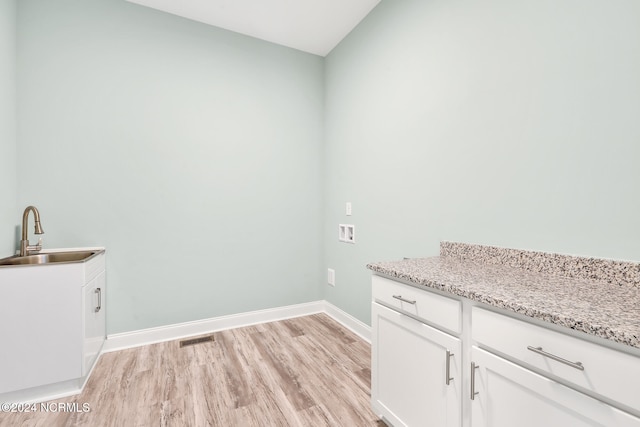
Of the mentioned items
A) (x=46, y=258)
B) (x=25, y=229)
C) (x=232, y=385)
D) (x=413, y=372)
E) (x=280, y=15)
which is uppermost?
(x=280, y=15)

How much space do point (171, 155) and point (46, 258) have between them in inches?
43.7

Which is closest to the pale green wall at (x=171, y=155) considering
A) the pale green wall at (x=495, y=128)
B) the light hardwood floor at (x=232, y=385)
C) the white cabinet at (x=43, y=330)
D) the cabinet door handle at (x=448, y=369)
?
the light hardwood floor at (x=232, y=385)

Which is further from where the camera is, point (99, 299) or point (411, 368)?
point (99, 299)

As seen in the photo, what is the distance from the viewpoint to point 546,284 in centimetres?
107

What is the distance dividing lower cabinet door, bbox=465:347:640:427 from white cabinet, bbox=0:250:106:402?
6.84ft

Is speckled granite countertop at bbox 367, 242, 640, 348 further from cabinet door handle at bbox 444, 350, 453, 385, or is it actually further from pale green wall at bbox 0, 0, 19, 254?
pale green wall at bbox 0, 0, 19, 254

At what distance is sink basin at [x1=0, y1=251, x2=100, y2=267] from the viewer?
5.85ft

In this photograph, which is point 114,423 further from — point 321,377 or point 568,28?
point 568,28

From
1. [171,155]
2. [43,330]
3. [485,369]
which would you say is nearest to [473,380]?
[485,369]

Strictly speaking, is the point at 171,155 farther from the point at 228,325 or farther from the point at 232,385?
the point at 232,385

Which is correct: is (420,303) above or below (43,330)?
above

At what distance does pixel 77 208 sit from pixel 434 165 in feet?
8.46

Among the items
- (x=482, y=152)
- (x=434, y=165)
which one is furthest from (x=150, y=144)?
(x=482, y=152)

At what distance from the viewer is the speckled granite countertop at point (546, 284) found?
0.74 meters
